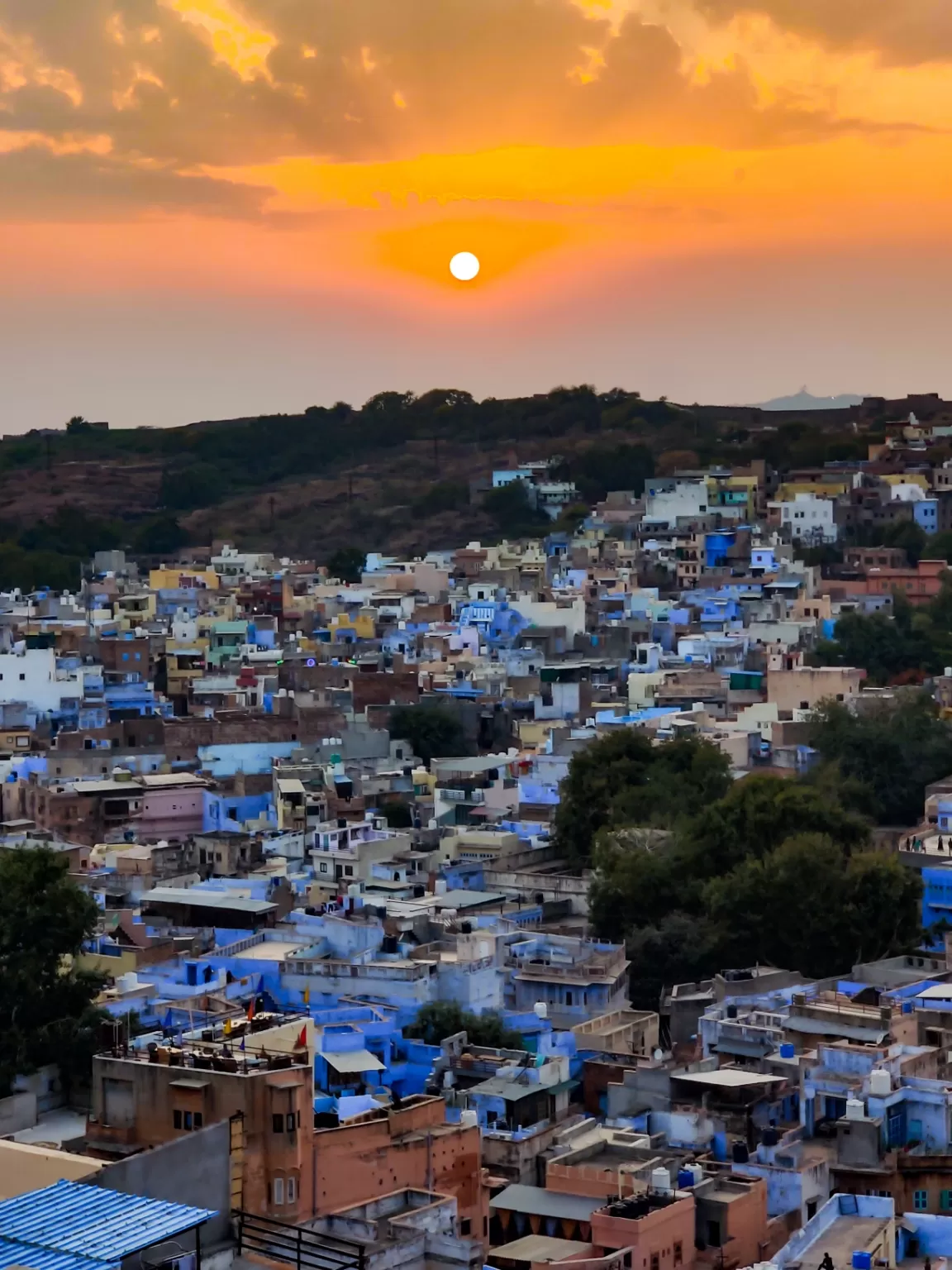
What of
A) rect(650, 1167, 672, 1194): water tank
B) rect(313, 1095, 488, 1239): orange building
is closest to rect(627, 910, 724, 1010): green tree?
rect(313, 1095, 488, 1239): orange building

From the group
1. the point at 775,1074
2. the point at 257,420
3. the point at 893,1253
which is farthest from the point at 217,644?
the point at 257,420

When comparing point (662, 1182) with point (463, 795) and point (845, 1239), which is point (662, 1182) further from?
point (463, 795)

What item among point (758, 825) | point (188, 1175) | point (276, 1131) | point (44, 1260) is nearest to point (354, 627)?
point (758, 825)

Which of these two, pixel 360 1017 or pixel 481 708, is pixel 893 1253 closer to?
pixel 360 1017

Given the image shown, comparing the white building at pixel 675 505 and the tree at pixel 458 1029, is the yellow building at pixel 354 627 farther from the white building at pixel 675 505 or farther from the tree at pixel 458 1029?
the tree at pixel 458 1029

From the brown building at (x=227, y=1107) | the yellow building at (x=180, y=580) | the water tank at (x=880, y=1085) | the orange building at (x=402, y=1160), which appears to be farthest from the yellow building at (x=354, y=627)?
the brown building at (x=227, y=1107)

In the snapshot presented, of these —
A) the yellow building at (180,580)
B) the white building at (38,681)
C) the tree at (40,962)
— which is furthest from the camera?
the yellow building at (180,580)

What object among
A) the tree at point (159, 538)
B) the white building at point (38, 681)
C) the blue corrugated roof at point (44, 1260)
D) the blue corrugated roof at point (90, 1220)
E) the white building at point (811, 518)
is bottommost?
the blue corrugated roof at point (44, 1260)
